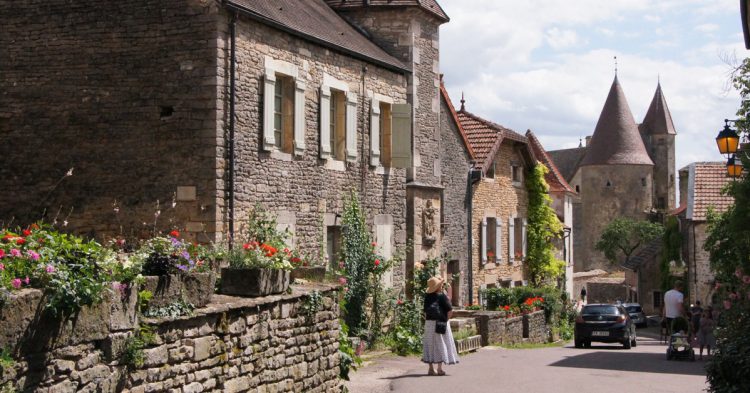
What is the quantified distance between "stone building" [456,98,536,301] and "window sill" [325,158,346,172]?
1093cm

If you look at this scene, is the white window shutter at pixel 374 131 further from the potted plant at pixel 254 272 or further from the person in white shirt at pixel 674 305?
the potted plant at pixel 254 272

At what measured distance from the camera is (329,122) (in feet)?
62.4

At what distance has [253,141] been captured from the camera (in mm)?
16406

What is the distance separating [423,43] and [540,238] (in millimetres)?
15309

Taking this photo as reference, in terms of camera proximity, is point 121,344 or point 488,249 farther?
point 488,249

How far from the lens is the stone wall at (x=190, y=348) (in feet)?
21.7

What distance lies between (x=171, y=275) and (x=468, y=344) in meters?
13.7

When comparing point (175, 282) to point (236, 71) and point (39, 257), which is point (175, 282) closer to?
point (39, 257)

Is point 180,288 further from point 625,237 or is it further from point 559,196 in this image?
point 625,237

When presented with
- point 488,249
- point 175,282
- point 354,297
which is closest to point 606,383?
point 354,297

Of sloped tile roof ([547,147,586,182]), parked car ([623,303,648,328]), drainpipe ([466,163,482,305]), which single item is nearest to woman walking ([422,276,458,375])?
drainpipe ([466,163,482,305])

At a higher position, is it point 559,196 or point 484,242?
point 559,196

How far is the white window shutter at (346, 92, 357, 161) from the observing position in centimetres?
1955

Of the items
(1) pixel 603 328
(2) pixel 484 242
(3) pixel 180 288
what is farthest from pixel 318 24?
(2) pixel 484 242
